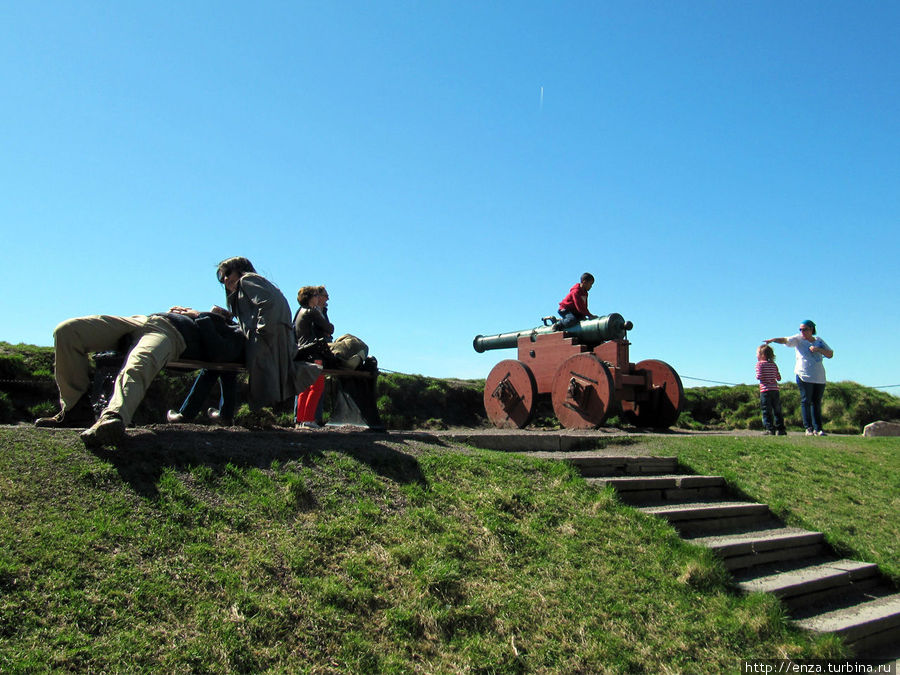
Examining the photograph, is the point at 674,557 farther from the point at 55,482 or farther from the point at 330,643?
the point at 55,482

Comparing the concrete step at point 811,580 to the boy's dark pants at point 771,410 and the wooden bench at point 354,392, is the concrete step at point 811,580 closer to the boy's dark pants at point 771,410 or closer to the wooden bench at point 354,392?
the wooden bench at point 354,392

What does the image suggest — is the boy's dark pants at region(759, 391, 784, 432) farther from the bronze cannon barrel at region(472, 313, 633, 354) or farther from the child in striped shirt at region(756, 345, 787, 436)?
the bronze cannon barrel at region(472, 313, 633, 354)

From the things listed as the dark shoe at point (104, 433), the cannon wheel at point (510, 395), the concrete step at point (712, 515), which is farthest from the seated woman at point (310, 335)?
the cannon wheel at point (510, 395)

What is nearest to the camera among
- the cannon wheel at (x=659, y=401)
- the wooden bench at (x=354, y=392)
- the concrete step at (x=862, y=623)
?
the concrete step at (x=862, y=623)

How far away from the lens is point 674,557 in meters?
4.36

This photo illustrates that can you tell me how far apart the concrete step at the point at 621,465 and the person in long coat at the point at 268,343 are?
2360 mm

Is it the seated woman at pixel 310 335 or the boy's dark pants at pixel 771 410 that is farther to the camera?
the boy's dark pants at pixel 771 410

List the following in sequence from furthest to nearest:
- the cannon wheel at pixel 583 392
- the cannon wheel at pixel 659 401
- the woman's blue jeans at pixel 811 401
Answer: the cannon wheel at pixel 659 401, the woman's blue jeans at pixel 811 401, the cannon wheel at pixel 583 392

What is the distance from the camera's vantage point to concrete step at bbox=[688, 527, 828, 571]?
470cm

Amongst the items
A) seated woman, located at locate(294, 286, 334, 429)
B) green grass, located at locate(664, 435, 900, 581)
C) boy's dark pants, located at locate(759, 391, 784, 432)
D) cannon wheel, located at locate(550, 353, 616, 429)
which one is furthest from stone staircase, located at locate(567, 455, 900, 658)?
Answer: boy's dark pants, located at locate(759, 391, 784, 432)

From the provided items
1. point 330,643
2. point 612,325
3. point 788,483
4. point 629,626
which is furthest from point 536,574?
point 612,325

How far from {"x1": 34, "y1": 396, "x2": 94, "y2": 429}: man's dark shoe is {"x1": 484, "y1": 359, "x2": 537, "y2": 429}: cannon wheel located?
7.34m

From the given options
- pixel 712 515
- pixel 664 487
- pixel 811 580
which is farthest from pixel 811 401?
pixel 811 580

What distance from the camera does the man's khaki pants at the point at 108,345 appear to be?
4465mm
